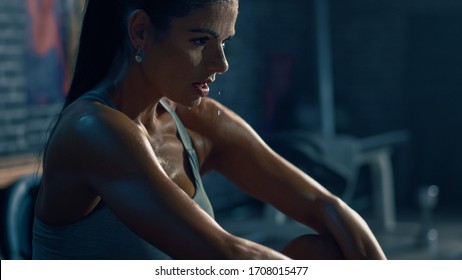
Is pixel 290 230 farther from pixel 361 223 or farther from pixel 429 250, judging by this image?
pixel 361 223

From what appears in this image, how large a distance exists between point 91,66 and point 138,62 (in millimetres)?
81

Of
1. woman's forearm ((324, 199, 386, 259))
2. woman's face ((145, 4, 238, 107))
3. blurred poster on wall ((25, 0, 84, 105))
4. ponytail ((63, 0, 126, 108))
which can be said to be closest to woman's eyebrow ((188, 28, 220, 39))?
woman's face ((145, 4, 238, 107))

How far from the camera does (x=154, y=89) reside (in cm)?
131

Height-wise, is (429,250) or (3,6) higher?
(3,6)

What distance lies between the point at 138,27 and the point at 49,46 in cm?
267

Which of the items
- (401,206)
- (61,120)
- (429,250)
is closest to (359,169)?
(401,206)

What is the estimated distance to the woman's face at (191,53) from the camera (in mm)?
1214

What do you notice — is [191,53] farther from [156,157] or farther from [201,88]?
[156,157]

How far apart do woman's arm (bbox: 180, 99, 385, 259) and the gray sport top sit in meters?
0.30

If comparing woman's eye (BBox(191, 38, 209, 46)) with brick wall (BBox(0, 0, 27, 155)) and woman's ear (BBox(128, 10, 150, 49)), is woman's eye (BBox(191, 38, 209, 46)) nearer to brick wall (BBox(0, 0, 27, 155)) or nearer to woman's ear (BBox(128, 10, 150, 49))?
woman's ear (BBox(128, 10, 150, 49))

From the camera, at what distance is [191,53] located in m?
1.24

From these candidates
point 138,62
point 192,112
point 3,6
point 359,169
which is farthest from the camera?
point 359,169

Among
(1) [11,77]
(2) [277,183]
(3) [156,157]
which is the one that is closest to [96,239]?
(3) [156,157]

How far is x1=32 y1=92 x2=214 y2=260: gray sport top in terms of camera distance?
1.24 metres
